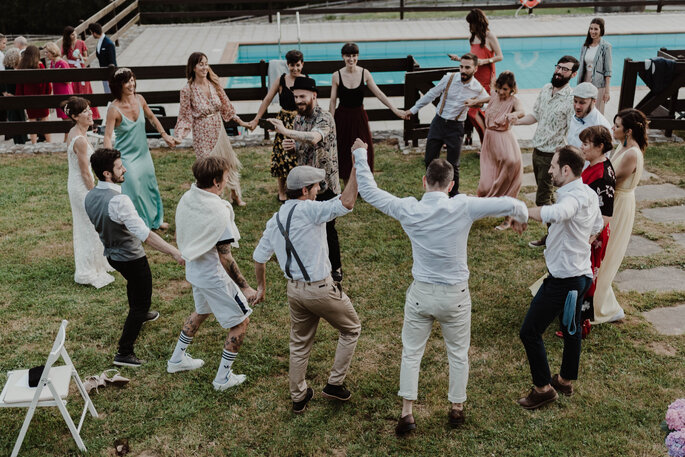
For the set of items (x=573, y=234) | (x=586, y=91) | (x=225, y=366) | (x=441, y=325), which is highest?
(x=586, y=91)

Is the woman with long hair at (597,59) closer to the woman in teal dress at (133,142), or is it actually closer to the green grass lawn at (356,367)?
the green grass lawn at (356,367)

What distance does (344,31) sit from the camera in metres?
20.2

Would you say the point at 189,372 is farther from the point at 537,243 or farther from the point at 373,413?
the point at 537,243

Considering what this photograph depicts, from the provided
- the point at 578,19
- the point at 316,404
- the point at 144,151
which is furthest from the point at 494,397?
the point at 578,19

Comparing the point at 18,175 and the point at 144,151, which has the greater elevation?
the point at 144,151

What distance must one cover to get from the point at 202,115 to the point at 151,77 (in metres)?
3.37

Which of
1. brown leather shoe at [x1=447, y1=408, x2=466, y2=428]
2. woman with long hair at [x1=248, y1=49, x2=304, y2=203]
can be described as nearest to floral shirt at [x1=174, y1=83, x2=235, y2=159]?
woman with long hair at [x1=248, y1=49, x2=304, y2=203]

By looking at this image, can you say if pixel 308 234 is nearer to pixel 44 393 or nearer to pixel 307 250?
pixel 307 250

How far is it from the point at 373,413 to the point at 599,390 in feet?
5.31

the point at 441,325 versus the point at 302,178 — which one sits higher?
the point at 302,178

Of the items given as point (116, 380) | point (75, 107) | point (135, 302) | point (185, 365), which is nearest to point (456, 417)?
point (185, 365)

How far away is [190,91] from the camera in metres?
7.20

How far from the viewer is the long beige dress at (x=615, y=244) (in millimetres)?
5168

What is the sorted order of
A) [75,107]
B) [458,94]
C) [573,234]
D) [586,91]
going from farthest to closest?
[458,94] < [75,107] < [586,91] < [573,234]
